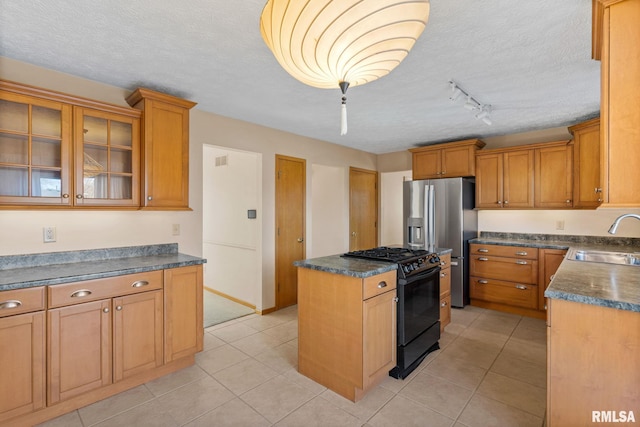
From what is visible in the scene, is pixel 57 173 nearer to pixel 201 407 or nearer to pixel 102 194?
pixel 102 194

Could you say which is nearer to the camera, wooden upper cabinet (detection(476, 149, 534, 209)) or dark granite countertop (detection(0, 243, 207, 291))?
dark granite countertop (detection(0, 243, 207, 291))

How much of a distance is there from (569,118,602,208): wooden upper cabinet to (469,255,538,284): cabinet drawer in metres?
0.91

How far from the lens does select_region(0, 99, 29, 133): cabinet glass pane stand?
2.04 metres

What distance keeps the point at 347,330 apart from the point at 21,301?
80.6 inches

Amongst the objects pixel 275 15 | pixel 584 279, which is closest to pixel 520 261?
pixel 584 279

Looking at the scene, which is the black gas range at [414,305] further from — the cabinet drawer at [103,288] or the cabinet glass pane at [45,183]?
the cabinet glass pane at [45,183]

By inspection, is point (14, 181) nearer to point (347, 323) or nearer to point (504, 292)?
point (347, 323)

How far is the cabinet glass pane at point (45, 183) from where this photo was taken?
2.17m

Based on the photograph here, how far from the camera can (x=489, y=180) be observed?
13.9 ft

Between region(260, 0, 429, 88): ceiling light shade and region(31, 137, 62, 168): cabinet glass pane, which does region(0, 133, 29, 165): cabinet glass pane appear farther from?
region(260, 0, 429, 88): ceiling light shade

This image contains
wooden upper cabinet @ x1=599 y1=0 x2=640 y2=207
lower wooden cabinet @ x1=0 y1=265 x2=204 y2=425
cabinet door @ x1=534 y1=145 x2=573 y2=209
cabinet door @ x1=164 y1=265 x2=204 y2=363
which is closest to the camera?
wooden upper cabinet @ x1=599 y1=0 x2=640 y2=207

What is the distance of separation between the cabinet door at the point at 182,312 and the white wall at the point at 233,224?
4.28ft

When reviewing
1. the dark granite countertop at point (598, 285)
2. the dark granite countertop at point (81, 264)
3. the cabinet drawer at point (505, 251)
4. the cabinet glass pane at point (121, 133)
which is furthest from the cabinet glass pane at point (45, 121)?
the cabinet drawer at point (505, 251)

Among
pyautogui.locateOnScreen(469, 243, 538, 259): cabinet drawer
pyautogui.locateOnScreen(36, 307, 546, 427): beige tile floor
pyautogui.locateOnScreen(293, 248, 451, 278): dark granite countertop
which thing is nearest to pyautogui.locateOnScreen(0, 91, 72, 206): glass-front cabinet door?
pyautogui.locateOnScreen(36, 307, 546, 427): beige tile floor
